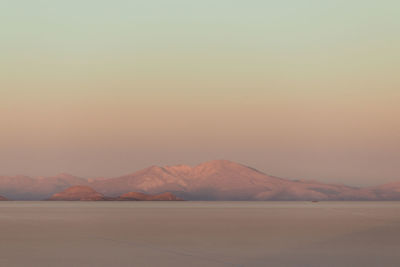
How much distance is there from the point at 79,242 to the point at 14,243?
372cm

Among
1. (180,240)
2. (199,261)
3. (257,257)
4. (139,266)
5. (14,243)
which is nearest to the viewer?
(139,266)

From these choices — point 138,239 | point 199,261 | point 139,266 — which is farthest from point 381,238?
point 139,266

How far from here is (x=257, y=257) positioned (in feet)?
91.9

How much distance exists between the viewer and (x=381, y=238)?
40312mm

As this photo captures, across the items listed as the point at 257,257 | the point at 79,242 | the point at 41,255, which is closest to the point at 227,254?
the point at 257,257

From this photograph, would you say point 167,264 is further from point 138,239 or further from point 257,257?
point 138,239

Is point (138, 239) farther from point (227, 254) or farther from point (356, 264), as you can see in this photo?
point (356, 264)

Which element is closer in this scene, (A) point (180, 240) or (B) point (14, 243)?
(B) point (14, 243)

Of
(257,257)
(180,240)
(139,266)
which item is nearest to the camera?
(139,266)

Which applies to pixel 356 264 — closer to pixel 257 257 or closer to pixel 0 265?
pixel 257 257

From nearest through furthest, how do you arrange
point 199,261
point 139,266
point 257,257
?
1. point 139,266
2. point 199,261
3. point 257,257

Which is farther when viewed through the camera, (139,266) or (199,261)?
(199,261)

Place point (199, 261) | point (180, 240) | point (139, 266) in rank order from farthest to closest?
point (180, 240)
point (199, 261)
point (139, 266)

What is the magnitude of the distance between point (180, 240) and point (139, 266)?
14558 millimetres
